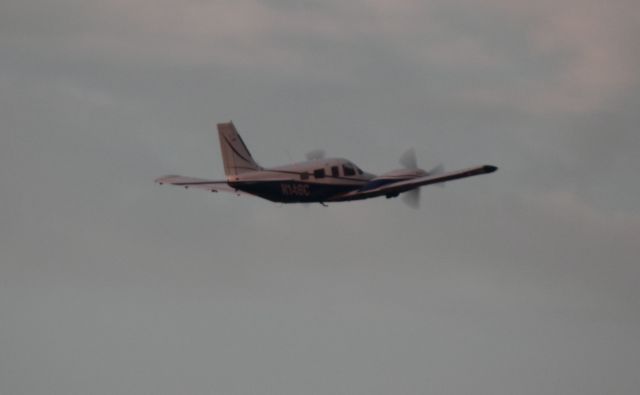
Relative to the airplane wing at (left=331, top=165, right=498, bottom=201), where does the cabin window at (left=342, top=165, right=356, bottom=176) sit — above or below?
above

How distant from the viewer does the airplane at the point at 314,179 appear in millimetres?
121812

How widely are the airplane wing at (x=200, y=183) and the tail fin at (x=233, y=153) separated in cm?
125

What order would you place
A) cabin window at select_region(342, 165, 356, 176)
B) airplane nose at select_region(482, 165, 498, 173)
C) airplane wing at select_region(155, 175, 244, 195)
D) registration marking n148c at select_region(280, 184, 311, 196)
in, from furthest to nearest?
1. airplane wing at select_region(155, 175, 244, 195)
2. cabin window at select_region(342, 165, 356, 176)
3. registration marking n148c at select_region(280, 184, 311, 196)
4. airplane nose at select_region(482, 165, 498, 173)

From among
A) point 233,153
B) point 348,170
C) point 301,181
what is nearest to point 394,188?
point 348,170

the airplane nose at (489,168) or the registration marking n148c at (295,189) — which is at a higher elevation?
the registration marking n148c at (295,189)

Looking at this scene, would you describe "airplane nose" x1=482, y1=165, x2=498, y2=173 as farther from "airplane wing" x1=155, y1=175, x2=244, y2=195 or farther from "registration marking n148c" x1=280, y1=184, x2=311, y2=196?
"airplane wing" x1=155, y1=175, x2=244, y2=195

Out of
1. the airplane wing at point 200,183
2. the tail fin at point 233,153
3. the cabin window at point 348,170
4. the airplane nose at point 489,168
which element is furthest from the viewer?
the airplane wing at point 200,183

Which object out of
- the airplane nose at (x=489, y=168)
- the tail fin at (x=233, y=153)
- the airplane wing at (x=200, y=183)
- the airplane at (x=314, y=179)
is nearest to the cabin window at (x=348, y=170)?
the airplane at (x=314, y=179)

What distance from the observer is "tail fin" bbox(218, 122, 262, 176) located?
127 m

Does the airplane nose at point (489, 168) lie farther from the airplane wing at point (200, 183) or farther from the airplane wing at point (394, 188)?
the airplane wing at point (200, 183)

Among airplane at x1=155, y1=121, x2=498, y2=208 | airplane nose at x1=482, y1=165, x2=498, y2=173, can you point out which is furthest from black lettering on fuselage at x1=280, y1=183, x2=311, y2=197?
airplane nose at x1=482, y1=165, x2=498, y2=173

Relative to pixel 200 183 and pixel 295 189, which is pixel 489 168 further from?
pixel 200 183

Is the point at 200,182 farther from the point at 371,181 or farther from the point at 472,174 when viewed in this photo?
the point at 472,174

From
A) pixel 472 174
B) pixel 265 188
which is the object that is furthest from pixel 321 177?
pixel 472 174
